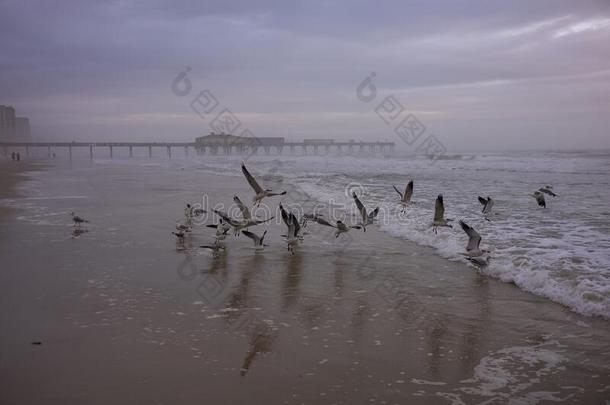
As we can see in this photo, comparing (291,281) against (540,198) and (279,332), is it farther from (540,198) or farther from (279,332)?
(540,198)

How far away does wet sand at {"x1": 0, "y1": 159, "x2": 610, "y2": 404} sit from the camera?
394 cm

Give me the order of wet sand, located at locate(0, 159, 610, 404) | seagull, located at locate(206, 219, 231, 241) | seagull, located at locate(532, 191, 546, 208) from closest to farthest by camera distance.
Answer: wet sand, located at locate(0, 159, 610, 404) < seagull, located at locate(206, 219, 231, 241) < seagull, located at locate(532, 191, 546, 208)

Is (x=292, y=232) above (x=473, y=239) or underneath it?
underneath

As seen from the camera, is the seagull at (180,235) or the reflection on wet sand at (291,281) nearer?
the reflection on wet sand at (291,281)

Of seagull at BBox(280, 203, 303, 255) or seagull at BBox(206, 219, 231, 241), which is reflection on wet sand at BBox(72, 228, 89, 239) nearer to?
Answer: seagull at BBox(206, 219, 231, 241)

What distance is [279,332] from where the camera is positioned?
5141 millimetres

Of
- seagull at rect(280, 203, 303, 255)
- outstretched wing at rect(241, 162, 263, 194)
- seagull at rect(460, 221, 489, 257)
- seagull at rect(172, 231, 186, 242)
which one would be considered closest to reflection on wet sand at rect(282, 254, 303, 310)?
seagull at rect(280, 203, 303, 255)

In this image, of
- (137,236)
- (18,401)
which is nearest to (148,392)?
(18,401)

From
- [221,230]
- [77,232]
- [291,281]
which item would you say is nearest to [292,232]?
[221,230]

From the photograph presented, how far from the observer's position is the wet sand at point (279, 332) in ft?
12.9

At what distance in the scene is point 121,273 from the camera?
7316 millimetres

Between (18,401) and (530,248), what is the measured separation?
7.91 meters

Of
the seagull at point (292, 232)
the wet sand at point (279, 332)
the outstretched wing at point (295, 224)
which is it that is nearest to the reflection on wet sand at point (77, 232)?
the wet sand at point (279, 332)

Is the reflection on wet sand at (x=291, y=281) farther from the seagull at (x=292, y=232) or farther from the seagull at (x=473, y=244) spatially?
the seagull at (x=473, y=244)
